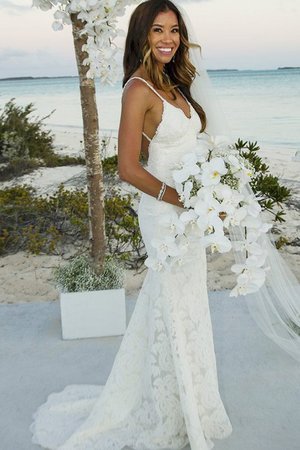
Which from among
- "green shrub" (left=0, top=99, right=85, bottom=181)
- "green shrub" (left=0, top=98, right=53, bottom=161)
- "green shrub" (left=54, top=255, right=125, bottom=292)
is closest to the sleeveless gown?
"green shrub" (left=54, top=255, right=125, bottom=292)

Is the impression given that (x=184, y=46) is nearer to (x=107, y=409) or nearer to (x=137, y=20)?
(x=137, y=20)

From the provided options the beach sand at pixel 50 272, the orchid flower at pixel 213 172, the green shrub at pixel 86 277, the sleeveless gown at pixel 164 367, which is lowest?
the beach sand at pixel 50 272

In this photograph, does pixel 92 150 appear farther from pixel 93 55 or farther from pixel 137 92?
pixel 137 92

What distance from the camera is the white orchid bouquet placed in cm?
226

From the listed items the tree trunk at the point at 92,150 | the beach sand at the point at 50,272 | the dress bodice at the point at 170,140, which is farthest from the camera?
the beach sand at the point at 50,272

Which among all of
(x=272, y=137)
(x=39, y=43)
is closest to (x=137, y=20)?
(x=272, y=137)

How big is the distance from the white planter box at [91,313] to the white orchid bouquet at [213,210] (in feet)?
5.41

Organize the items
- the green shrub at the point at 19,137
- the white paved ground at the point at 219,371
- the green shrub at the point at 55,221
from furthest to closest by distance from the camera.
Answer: the green shrub at the point at 19,137 → the green shrub at the point at 55,221 → the white paved ground at the point at 219,371

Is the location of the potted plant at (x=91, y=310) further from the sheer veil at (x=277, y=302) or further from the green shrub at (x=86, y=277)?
the sheer veil at (x=277, y=302)

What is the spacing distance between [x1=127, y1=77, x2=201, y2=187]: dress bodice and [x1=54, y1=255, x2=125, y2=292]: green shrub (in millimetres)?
1689

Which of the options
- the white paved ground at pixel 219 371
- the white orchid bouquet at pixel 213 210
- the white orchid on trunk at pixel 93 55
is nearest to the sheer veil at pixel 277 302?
the white paved ground at pixel 219 371

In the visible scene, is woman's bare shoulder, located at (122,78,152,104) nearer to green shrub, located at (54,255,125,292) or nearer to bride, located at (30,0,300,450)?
bride, located at (30,0,300,450)

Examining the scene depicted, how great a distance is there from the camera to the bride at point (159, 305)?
8.09 feet

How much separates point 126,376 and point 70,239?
3.88 m
